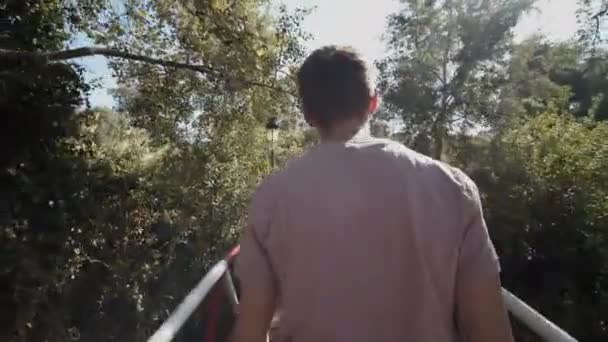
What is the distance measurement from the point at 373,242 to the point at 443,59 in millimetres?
14685

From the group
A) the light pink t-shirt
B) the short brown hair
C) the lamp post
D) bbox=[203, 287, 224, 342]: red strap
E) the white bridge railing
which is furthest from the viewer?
the lamp post

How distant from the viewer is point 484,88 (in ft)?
48.5

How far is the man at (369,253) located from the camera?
116 cm

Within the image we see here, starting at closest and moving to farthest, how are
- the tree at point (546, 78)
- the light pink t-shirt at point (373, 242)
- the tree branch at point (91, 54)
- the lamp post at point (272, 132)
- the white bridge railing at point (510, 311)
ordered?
1. the light pink t-shirt at point (373, 242)
2. the white bridge railing at point (510, 311)
3. the tree branch at point (91, 54)
4. the lamp post at point (272, 132)
5. the tree at point (546, 78)

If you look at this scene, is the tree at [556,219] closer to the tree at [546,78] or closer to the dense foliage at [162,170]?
the dense foliage at [162,170]

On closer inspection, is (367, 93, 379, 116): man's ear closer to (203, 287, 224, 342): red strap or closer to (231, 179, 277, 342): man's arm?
(231, 179, 277, 342): man's arm

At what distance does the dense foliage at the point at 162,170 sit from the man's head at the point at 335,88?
18.2ft

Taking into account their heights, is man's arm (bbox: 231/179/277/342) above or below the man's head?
below

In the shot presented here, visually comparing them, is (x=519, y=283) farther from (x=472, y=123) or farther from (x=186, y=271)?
(x=472, y=123)

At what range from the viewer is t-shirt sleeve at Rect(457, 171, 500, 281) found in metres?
1.20

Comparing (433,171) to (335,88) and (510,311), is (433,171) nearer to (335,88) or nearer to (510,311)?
(335,88)

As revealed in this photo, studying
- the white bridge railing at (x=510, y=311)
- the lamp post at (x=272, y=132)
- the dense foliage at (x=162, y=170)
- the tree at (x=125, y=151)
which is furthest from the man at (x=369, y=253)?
the lamp post at (x=272, y=132)

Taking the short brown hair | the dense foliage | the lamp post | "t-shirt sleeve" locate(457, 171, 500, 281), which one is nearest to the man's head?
the short brown hair

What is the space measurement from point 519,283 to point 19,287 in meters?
6.10
